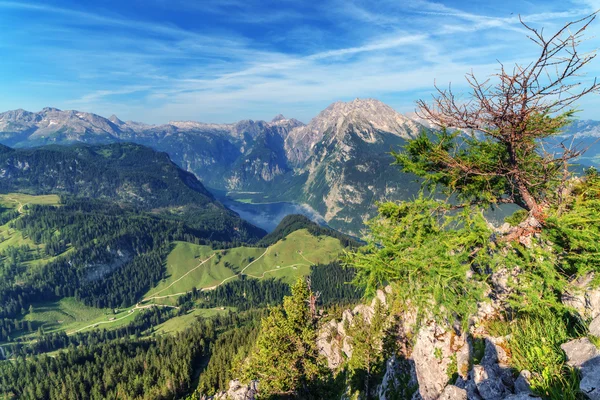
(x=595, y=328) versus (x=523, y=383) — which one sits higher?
(x=595, y=328)

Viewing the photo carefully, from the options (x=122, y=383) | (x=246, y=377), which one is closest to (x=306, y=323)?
(x=246, y=377)

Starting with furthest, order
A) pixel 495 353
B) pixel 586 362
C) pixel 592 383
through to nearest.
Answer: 1. pixel 495 353
2. pixel 586 362
3. pixel 592 383

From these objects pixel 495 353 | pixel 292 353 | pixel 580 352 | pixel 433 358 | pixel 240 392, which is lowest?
pixel 240 392

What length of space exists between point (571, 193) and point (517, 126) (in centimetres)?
575

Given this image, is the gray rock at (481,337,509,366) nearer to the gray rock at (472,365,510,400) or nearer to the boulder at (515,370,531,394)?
the gray rock at (472,365,510,400)

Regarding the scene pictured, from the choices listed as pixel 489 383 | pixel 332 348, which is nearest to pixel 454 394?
pixel 489 383

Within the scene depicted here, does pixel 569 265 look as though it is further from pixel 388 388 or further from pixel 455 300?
pixel 388 388

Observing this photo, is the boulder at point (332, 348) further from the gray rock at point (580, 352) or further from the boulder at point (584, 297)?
the gray rock at point (580, 352)

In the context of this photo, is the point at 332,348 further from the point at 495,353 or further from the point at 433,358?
the point at 495,353

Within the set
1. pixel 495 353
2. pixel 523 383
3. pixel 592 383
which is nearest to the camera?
pixel 592 383

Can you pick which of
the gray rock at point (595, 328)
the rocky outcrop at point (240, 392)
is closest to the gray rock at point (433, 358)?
the gray rock at point (595, 328)

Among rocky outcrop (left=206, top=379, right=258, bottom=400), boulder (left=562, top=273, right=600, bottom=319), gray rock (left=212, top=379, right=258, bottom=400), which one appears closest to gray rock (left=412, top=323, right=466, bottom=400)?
boulder (left=562, top=273, right=600, bottom=319)

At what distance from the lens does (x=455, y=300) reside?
1216cm

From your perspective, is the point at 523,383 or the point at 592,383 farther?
the point at 523,383
